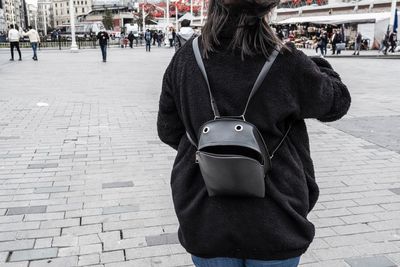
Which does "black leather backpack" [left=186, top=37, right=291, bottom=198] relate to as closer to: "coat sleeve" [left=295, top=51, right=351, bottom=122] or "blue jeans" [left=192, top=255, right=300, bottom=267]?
"coat sleeve" [left=295, top=51, right=351, bottom=122]

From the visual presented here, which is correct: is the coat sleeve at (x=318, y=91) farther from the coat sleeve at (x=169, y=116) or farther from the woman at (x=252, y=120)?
the coat sleeve at (x=169, y=116)

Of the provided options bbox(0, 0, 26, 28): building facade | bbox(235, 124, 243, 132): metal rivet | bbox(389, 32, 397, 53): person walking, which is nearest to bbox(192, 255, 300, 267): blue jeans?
bbox(235, 124, 243, 132): metal rivet

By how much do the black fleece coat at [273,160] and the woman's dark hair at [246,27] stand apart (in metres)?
0.03

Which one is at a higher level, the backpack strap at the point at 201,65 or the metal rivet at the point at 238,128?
the backpack strap at the point at 201,65

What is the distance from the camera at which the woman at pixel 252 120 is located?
58.1 inches

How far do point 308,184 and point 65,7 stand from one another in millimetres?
168523

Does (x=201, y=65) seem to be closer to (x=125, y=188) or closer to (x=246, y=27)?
(x=246, y=27)

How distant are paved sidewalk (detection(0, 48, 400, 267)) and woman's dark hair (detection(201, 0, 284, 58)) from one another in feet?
6.86

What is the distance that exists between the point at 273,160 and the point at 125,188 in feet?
11.2

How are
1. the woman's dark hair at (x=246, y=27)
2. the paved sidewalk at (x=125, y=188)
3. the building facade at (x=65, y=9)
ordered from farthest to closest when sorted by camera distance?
1. the building facade at (x=65, y=9)
2. the paved sidewalk at (x=125, y=188)
3. the woman's dark hair at (x=246, y=27)

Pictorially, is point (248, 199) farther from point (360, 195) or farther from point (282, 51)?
point (360, 195)

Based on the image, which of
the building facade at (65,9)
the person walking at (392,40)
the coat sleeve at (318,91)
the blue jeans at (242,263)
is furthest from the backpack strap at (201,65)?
the building facade at (65,9)

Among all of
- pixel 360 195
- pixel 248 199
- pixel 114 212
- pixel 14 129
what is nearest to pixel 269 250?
pixel 248 199

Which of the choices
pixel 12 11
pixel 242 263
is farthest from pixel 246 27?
pixel 12 11
